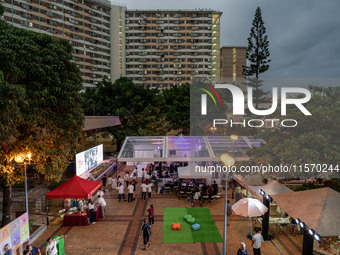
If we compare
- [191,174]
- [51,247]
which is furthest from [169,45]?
[51,247]

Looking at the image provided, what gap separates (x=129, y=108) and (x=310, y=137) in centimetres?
2418

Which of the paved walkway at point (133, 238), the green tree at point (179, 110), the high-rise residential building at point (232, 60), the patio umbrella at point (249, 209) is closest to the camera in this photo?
the paved walkway at point (133, 238)

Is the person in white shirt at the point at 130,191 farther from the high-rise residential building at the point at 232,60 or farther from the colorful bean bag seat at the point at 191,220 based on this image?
the high-rise residential building at the point at 232,60

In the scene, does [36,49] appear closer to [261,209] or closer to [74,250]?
[74,250]

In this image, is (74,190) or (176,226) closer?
(176,226)

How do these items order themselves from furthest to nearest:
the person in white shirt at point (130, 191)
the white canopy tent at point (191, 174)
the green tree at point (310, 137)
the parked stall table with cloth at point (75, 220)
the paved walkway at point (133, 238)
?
the white canopy tent at point (191, 174)
the person in white shirt at point (130, 191)
the parked stall table with cloth at point (75, 220)
the paved walkway at point (133, 238)
the green tree at point (310, 137)

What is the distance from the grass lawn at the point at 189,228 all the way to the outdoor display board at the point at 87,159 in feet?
21.7

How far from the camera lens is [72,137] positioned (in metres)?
11.4

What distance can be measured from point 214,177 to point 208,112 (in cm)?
1558

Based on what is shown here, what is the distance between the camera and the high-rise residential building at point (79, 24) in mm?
53531

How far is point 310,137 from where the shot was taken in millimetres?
8852

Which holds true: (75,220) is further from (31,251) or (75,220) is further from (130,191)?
(130,191)

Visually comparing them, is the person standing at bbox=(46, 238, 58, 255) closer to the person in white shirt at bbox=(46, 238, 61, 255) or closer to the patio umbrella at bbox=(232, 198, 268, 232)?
the person in white shirt at bbox=(46, 238, 61, 255)

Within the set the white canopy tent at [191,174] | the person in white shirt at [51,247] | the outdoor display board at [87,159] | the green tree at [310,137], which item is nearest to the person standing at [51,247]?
the person in white shirt at [51,247]
